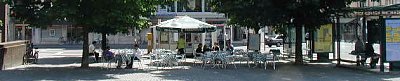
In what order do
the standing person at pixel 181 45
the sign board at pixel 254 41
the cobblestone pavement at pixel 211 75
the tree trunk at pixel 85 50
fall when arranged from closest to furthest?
the cobblestone pavement at pixel 211 75 → the tree trunk at pixel 85 50 → the standing person at pixel 181 45 → the sign board at pixel 254 41

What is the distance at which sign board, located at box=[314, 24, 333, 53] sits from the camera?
2374cm

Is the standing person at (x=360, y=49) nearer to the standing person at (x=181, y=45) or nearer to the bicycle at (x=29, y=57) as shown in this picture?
the standing person at (x=181, y=45)

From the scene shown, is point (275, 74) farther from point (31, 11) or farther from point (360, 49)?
point (31, 11)

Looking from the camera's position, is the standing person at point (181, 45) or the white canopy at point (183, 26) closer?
the white canopy at point (183, 26)

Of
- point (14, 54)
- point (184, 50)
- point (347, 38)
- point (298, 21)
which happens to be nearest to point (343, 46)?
point (347, 38)

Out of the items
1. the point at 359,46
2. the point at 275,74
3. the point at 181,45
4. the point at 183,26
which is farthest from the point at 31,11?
Result: the point at 359,46

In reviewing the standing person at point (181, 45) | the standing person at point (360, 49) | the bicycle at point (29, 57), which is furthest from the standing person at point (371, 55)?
the bicycle at point (29, 57)

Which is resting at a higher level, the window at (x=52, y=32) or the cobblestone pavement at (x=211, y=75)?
the window at (x=52, y=32)

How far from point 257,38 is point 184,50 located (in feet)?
12.7

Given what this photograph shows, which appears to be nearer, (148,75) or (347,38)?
(148,75)

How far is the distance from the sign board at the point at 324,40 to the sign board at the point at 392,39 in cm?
538

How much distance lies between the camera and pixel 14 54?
2261 centimetres

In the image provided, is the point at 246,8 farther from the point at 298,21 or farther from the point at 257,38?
the point at 257,38

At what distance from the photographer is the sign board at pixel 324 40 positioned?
77.9ft
